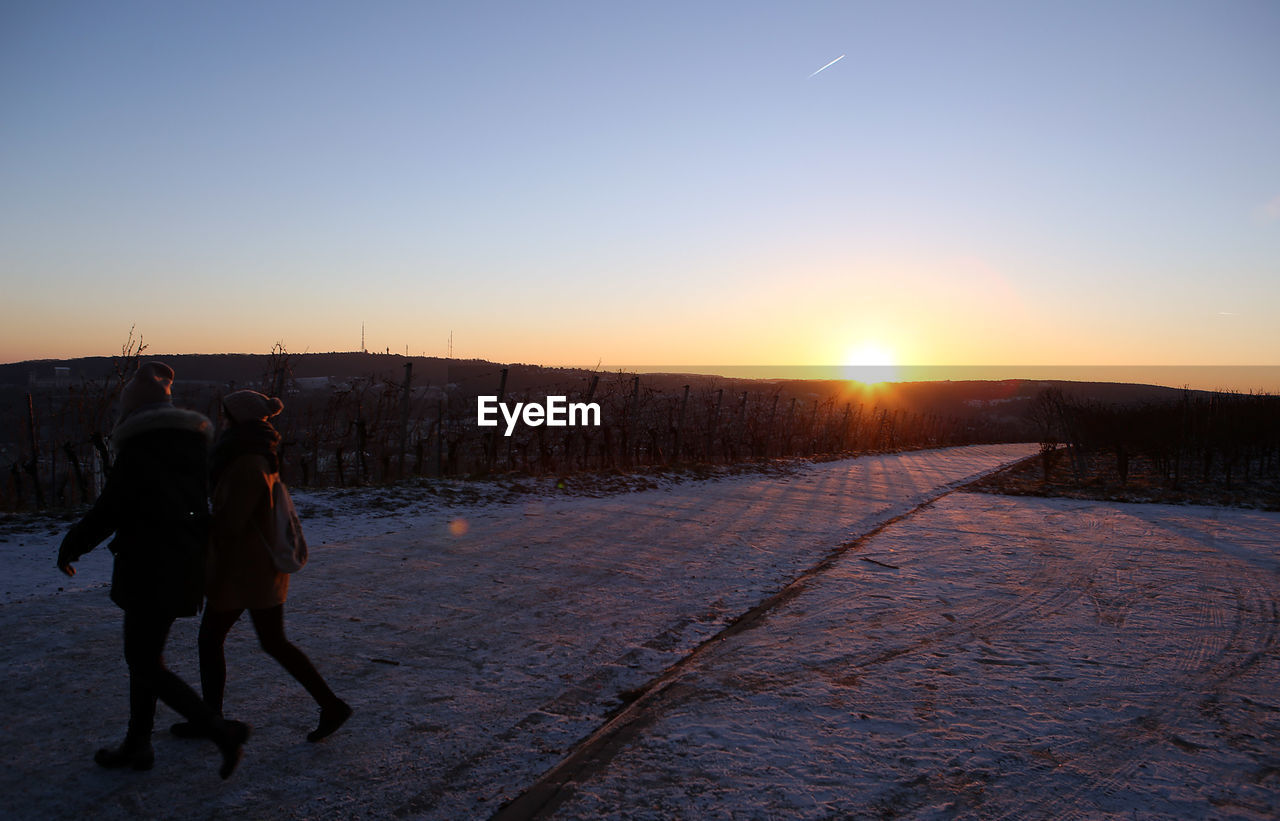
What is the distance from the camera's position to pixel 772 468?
65.0 feet

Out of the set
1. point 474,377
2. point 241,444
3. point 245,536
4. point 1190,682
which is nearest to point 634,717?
point 245,536

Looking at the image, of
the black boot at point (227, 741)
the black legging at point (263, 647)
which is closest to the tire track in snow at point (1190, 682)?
the black legging at point (263, 647)

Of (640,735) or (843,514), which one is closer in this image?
(640,735)

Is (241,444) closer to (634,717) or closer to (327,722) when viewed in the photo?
(327,722)

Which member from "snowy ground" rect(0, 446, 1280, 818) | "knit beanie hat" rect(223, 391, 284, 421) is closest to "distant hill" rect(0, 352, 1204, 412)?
"snowy ground" rect(0, 446, 1280, 818)

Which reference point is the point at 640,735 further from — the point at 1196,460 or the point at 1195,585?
the point at 1196,460

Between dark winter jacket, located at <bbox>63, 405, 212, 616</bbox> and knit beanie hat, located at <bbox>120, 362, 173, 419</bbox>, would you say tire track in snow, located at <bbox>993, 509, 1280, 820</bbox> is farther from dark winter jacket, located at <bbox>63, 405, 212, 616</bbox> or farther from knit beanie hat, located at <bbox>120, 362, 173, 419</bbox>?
knit beanie hat, located at <bbox>120, 362, 173, 419</bbox>

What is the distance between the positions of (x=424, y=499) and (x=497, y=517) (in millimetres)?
1401

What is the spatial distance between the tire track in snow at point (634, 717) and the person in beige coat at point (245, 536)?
129 cm

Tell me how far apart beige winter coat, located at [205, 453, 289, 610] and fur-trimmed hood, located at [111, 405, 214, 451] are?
0.27m

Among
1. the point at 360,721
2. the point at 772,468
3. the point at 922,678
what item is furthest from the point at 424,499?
the point at 772,468

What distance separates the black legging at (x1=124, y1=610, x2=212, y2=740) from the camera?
3.22 m

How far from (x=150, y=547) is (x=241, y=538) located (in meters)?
0.36

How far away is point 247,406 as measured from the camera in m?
3.54
